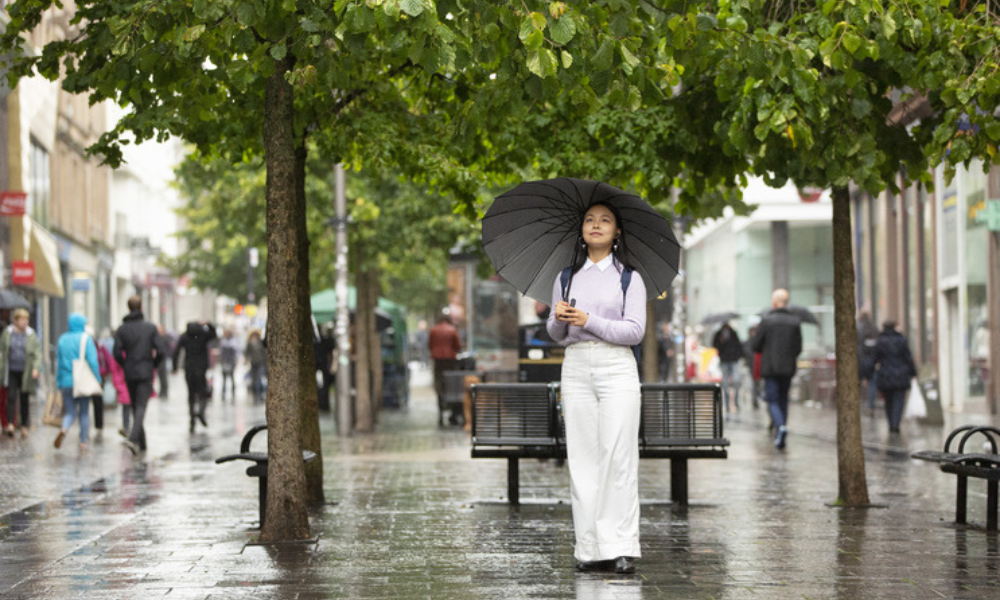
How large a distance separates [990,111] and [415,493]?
5638 mm

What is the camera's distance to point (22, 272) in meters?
30.4

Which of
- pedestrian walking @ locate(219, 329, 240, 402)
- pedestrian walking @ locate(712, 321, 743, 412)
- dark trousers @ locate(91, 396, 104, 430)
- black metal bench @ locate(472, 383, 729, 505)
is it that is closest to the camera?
Answer: black metal bench @ locate(472, 383, 729, 505)

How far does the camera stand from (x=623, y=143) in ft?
39.1

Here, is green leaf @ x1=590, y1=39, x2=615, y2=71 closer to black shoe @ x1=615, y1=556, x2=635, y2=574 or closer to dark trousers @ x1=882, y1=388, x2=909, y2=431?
black shoe @ x1=615, y1=556, x2=635, y2=574

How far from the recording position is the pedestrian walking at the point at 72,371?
19.7 m

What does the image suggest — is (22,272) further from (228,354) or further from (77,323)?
(77,323)

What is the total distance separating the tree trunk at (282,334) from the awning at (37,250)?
80.3 ft

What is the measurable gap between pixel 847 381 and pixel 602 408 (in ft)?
13.5

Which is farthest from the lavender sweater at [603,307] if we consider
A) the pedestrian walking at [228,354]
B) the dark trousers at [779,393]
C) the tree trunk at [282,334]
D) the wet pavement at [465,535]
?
the pedestrian walking at [228,354]

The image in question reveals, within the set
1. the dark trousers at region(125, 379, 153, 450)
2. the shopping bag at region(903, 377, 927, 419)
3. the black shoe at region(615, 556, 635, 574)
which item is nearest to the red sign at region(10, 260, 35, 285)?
the dark trousers at region(125, 379, 153, 450)

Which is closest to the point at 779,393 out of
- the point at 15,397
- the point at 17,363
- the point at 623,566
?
the point at 17,363

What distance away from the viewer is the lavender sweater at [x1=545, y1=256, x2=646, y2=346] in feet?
25.6

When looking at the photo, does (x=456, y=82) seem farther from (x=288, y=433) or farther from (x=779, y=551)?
(x=779, y=551)

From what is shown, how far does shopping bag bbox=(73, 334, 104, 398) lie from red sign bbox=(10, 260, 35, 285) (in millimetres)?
11315
